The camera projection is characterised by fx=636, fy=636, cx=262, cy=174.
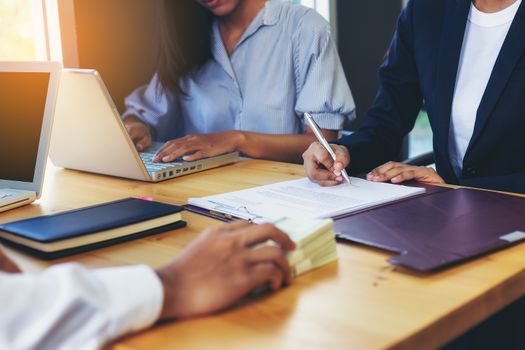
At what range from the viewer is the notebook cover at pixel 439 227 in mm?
884

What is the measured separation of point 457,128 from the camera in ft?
5.45

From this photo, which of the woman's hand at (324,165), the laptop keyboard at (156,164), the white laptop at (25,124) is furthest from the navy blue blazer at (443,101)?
the white laptop at (25,124)

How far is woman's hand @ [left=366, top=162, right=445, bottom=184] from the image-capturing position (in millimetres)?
1378

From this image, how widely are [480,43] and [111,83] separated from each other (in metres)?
1.44

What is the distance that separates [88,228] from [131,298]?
0.31 metres

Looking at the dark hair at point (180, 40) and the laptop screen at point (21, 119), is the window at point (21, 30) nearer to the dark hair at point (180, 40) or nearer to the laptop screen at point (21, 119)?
the dark hair at point (180, 40)

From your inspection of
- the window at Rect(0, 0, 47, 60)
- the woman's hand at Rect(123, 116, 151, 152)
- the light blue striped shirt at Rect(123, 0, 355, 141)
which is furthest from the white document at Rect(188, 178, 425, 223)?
the window at Rect(0, 0, 47, 60)

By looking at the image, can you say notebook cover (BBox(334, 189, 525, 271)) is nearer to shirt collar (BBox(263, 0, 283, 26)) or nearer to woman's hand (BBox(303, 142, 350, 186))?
woman's hand (BBox(303, 142, 350, 186))

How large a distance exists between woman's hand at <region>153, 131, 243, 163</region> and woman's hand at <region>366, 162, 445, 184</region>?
44 cm

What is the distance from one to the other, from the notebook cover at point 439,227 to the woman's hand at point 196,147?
62 cm

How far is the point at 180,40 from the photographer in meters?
2.19

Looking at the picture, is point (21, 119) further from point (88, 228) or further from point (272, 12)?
point (272, 12)

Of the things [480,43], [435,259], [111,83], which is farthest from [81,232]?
[111,83]

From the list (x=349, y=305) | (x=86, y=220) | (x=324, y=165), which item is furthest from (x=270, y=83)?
(x=349, y=305)
